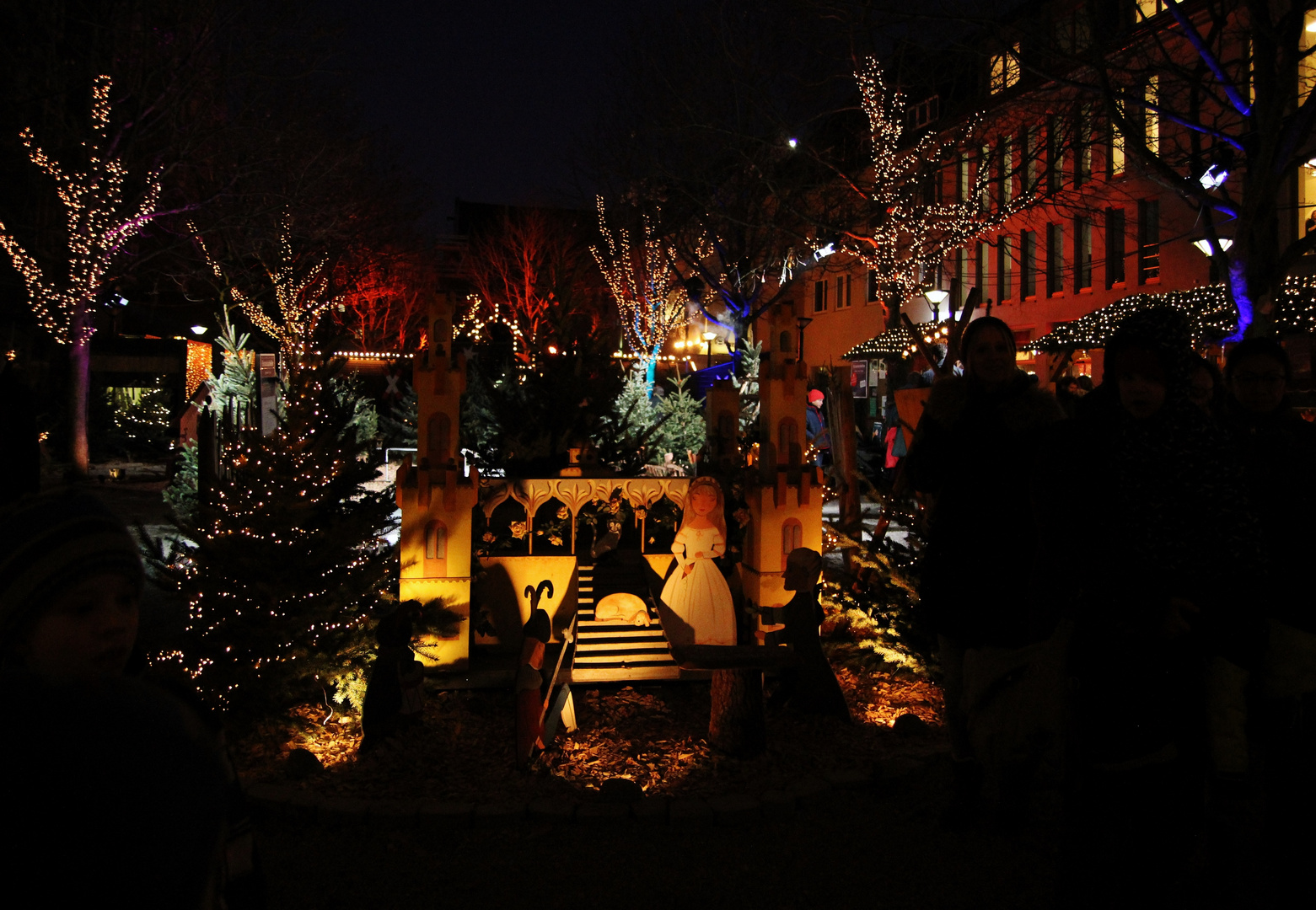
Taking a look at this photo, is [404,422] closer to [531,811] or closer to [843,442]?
[843,442]

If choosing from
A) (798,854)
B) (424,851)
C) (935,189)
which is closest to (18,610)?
(424,851)

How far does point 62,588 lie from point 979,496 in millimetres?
2967

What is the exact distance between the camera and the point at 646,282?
29156 millimetres

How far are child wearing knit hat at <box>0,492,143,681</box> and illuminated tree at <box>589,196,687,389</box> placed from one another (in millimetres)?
25819

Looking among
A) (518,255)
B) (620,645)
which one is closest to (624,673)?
(620,645)

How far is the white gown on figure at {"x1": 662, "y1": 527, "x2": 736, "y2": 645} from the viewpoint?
5609 millimetres

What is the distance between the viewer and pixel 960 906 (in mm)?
3412

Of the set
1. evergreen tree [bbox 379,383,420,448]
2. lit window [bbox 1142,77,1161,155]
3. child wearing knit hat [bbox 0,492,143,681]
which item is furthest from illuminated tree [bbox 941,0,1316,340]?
evergreen tree [bbox 379,383,420,448]

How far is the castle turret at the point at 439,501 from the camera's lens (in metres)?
5.62

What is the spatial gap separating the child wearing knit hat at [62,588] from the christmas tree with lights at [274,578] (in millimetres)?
3875

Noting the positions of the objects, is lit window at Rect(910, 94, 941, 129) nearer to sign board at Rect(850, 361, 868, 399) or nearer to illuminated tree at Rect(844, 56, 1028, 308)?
illuminated tree at Rect(844, 56, 1028, 308)

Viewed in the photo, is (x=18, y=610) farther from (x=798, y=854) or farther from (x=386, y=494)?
(x=386, y=494)

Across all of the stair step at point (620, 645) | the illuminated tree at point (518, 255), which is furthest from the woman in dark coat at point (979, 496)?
the illuminated tree at point (518, 255)

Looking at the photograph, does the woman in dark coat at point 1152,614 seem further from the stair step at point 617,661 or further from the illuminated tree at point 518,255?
the illuminated tree at point 518,255
